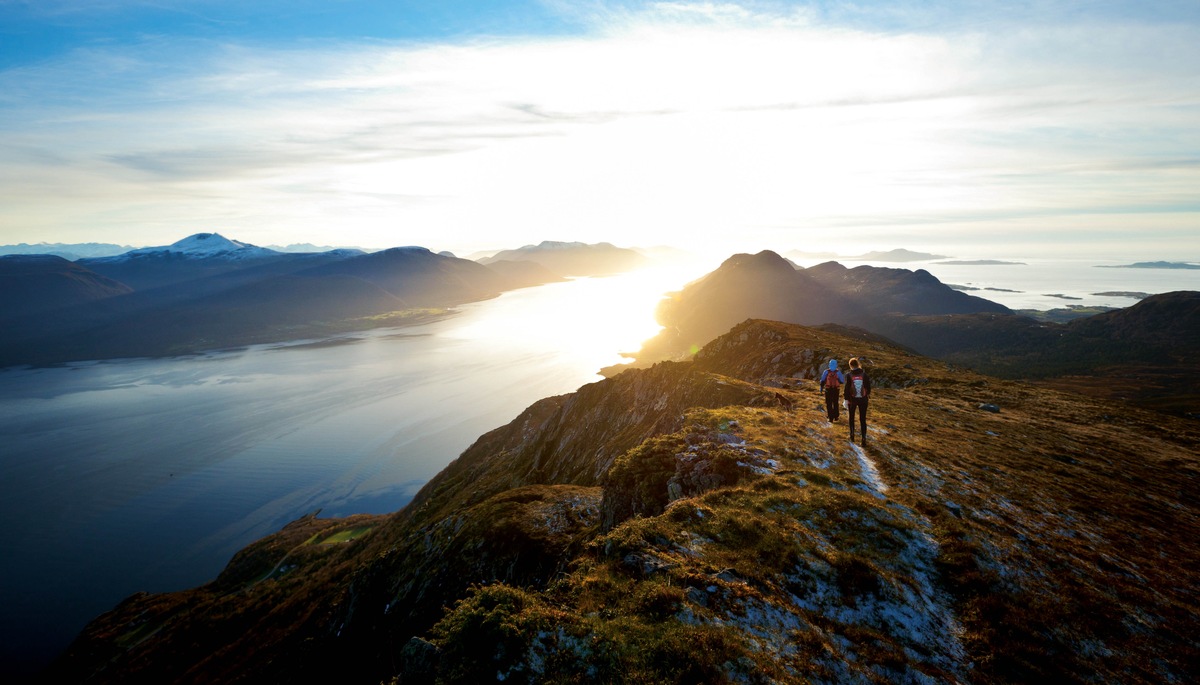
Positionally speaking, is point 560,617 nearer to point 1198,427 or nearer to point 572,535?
point 572,535

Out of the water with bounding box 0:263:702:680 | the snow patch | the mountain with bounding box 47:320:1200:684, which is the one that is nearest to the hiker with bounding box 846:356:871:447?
the snow patch

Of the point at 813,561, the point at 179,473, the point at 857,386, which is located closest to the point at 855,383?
the point at 857,386

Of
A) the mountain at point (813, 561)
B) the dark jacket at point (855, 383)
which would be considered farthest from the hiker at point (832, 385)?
the dark jacket at point (855, 383)

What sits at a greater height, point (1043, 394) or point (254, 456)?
point (1043, 394)

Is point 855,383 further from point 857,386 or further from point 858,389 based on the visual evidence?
point 858,389

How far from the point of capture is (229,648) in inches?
2008

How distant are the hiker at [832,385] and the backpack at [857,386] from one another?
1.78 m

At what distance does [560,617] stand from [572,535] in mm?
10845

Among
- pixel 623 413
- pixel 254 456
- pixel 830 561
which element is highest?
pixel 830 561

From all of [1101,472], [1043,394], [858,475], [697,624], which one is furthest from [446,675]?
[1043,394]

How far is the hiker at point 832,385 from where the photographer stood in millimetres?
25469

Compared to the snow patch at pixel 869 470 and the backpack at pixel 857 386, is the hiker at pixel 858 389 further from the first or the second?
the snow patch at pixel 869 470

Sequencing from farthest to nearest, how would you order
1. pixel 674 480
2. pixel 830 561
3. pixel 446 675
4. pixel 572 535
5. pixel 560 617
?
pixel 572 535
pixel 674 480
pixel 830 561
pixel 560 617
pixel 446 675

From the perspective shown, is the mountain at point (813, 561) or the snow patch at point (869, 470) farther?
the snow patch at point (869, 470)
